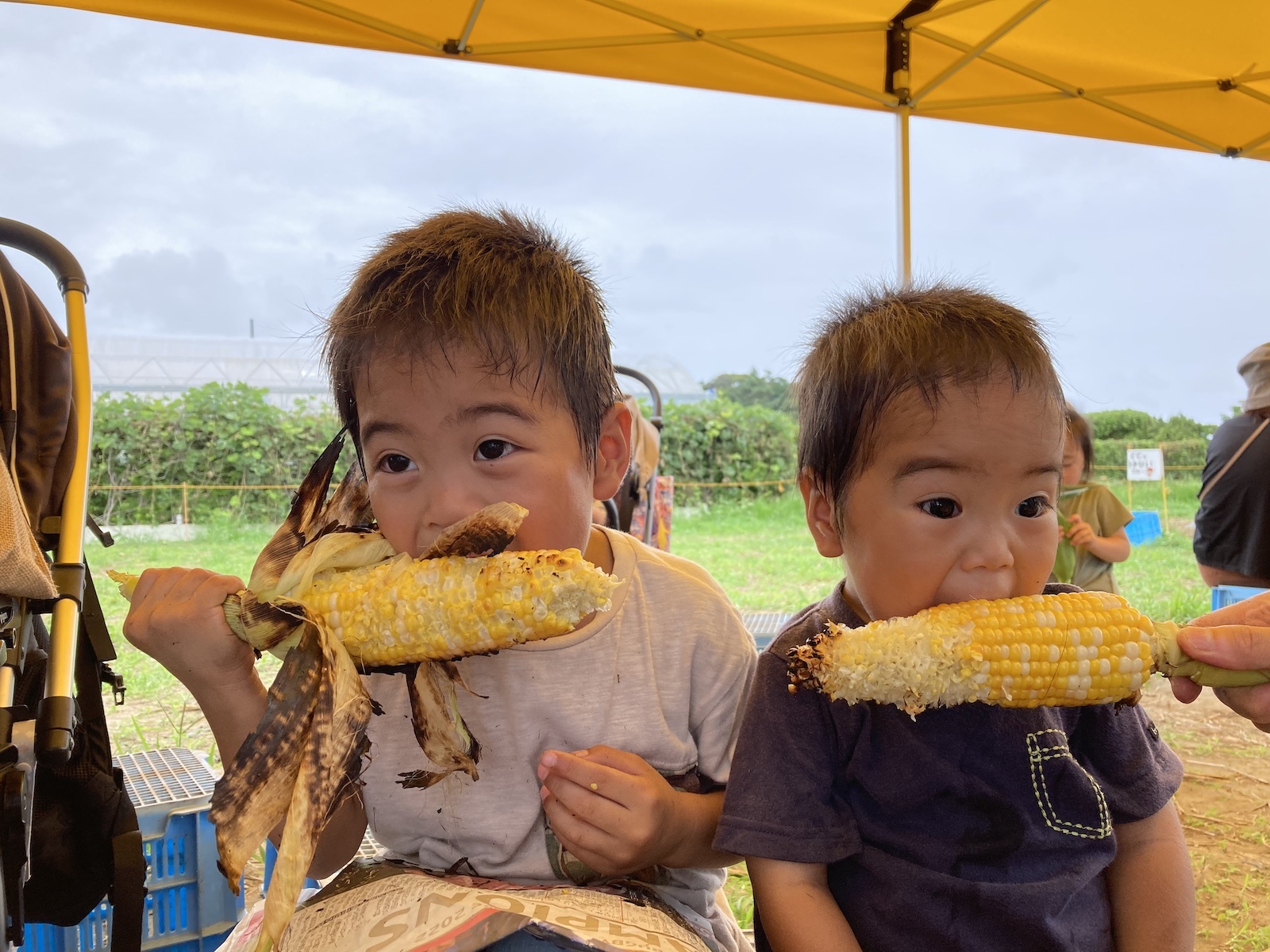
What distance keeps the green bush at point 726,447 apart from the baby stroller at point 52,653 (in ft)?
32.2

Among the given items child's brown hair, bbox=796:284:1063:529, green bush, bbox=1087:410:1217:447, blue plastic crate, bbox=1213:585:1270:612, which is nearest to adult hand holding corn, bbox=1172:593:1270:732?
child's brown hair, bbox=796:284:1063:529

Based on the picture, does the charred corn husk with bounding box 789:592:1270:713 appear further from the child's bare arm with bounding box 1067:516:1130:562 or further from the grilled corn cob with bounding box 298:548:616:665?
the child's bare arm with bounding box 1067:516:1130:562

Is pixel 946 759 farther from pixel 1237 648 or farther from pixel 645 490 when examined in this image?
pixel 645 490

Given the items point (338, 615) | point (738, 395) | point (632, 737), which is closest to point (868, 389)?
point (632, 737)

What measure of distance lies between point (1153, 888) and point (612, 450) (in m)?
0.98

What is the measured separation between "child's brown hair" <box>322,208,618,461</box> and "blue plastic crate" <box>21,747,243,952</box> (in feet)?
3.42

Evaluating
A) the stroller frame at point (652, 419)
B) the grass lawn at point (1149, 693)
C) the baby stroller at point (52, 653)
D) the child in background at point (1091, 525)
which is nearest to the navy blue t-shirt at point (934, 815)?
the baby stroller at point (52, 653)

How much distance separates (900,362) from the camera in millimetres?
1169

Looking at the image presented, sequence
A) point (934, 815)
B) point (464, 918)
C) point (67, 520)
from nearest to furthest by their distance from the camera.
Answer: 1. point (464, 918)
2. point (934, 815)
3. point (67, 520)

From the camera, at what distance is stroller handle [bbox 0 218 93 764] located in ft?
4.65

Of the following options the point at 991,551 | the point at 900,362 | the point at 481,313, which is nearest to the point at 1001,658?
the point at 991,551

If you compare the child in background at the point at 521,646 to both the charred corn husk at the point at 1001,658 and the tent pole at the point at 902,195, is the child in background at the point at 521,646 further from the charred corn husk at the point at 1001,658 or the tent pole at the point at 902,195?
the tent pole at the point at 902,195

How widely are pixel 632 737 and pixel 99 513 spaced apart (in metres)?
8.72

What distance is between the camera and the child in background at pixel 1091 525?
3.69 metres
